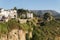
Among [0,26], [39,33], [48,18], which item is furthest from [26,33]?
[48,18]

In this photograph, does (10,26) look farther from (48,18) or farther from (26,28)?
(48,18)

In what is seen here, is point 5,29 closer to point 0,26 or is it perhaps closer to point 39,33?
point 0,26

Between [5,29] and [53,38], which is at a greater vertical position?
[5,29]

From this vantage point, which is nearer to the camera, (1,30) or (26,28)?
(1,30)

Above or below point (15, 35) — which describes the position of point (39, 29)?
below

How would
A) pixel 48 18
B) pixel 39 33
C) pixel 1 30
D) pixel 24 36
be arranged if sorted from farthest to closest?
pixel 48 18 < pixel 39 33 < pixel 24 36 < pixel 1 30

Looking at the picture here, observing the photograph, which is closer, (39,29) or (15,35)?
(15,35)

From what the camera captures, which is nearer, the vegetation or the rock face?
the rock face

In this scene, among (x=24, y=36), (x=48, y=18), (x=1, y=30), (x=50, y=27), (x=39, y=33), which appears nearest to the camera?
(x=1, y=30)

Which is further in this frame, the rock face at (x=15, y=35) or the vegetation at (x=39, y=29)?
the vegetation at (x=39, y=29)
